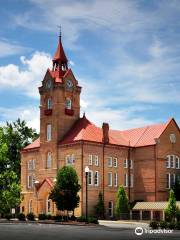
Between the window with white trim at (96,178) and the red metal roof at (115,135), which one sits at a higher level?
the red metal roof at (115,135)

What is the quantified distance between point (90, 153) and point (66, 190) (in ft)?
39.8

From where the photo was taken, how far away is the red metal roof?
7756 cm

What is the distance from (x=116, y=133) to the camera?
86.1m

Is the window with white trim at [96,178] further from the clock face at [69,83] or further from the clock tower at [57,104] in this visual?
the clock face at [69,83]

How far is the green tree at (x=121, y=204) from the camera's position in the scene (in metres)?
73.9

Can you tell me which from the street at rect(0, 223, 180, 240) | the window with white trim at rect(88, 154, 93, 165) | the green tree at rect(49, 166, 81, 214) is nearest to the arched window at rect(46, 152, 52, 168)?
the window with white trim at rect(88, 154, 93, 165)

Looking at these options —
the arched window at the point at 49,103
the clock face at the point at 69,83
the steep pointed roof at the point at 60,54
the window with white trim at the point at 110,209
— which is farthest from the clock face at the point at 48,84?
the window with white trim at the point at 110,209

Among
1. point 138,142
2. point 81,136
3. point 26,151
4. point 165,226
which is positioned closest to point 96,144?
point 81,136

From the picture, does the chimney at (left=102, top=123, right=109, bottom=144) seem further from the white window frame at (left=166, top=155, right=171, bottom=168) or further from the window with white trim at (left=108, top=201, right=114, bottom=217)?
the white window frame at (left=166, top=155, right=171, bottom=168)

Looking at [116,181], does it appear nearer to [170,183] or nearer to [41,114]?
[170,183]

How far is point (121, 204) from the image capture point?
243 ft

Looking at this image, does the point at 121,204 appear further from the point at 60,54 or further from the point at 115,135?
the point at 60,54

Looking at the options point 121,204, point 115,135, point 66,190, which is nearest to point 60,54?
point 115,135

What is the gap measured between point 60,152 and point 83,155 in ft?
16.6
